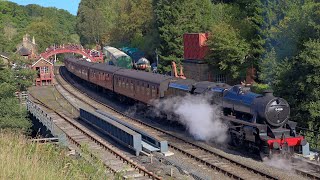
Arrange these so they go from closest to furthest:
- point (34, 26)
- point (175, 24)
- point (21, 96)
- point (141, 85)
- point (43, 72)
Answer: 1. point (141, 85)
2. point (21, 96)
3. point (175, 24)
4. point (43, 72)
5. point (34, 26)

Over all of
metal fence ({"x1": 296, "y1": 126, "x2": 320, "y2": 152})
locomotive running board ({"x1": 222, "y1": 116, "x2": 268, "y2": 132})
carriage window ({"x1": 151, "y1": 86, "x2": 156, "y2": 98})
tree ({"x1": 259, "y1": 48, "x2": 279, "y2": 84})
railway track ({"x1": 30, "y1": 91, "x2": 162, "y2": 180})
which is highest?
tree ({"x1": 259, "y1": 48, "x2": 279, "y2": 84})

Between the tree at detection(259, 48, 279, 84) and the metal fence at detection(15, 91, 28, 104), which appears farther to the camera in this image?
the metal fence at detection(15, 91, 28, 104)

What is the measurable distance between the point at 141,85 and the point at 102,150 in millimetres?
9514

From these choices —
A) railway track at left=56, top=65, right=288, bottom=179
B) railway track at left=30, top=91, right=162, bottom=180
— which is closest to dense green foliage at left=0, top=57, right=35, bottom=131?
railway track at left=30, top=91, right=162, bottom=180

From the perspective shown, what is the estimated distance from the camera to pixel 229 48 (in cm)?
3600

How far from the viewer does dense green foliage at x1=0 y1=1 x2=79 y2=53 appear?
97.4 meters

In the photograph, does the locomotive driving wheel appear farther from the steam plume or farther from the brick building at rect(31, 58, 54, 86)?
the brick building at rect(31, 58, 54, 86)

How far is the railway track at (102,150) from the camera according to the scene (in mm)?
16297

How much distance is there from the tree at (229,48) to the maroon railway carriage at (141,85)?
25.1 feet

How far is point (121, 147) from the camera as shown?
71.8 feet

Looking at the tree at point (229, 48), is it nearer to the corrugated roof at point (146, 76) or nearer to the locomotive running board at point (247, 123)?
the corrugated roof at point (146, 76)

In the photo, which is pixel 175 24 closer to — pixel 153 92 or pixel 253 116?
pixel 153 92

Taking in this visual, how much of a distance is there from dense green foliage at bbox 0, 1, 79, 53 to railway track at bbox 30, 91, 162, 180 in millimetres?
22353

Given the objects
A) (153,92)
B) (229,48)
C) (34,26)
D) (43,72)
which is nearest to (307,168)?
(153,92)
